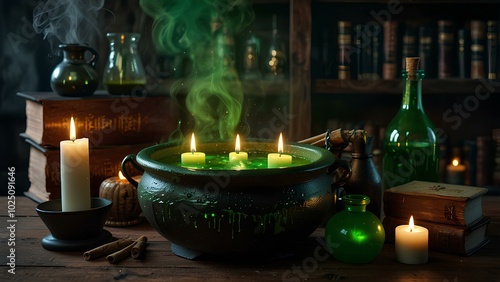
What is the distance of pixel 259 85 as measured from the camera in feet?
8.46

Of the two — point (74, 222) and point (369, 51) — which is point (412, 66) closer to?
point (74, 222)

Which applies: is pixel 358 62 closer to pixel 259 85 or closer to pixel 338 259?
pixel 259 85

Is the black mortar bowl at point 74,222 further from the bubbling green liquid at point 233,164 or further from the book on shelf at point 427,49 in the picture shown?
the book on shelf at point 427,49

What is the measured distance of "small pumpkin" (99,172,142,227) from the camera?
1430 mm

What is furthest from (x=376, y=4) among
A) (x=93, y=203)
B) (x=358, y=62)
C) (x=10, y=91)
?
(x=93, y=203)

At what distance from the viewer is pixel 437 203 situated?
1248mm

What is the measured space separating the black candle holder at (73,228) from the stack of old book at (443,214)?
570 millimetres

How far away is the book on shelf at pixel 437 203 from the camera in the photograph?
123 cm

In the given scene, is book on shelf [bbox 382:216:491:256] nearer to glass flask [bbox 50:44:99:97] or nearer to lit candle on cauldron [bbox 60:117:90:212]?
lit candle on cauldron [bbox 60:117:90:212]

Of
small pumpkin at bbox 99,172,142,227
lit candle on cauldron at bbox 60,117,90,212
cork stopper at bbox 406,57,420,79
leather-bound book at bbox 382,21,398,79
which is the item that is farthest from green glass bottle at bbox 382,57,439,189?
leather-bound book at bbox 382,21,398,79

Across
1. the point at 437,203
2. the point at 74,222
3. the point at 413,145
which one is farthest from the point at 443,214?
the point at 74,222

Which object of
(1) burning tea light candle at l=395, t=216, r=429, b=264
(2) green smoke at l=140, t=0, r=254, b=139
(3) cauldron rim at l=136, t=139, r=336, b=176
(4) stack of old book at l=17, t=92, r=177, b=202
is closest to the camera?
(3) cauldron rim at l=136, t=139, r=336, b=176

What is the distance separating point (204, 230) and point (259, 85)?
5.03 feet

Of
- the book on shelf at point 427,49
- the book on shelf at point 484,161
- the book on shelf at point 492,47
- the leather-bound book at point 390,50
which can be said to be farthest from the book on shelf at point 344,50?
the book on shelf at point 484,161
